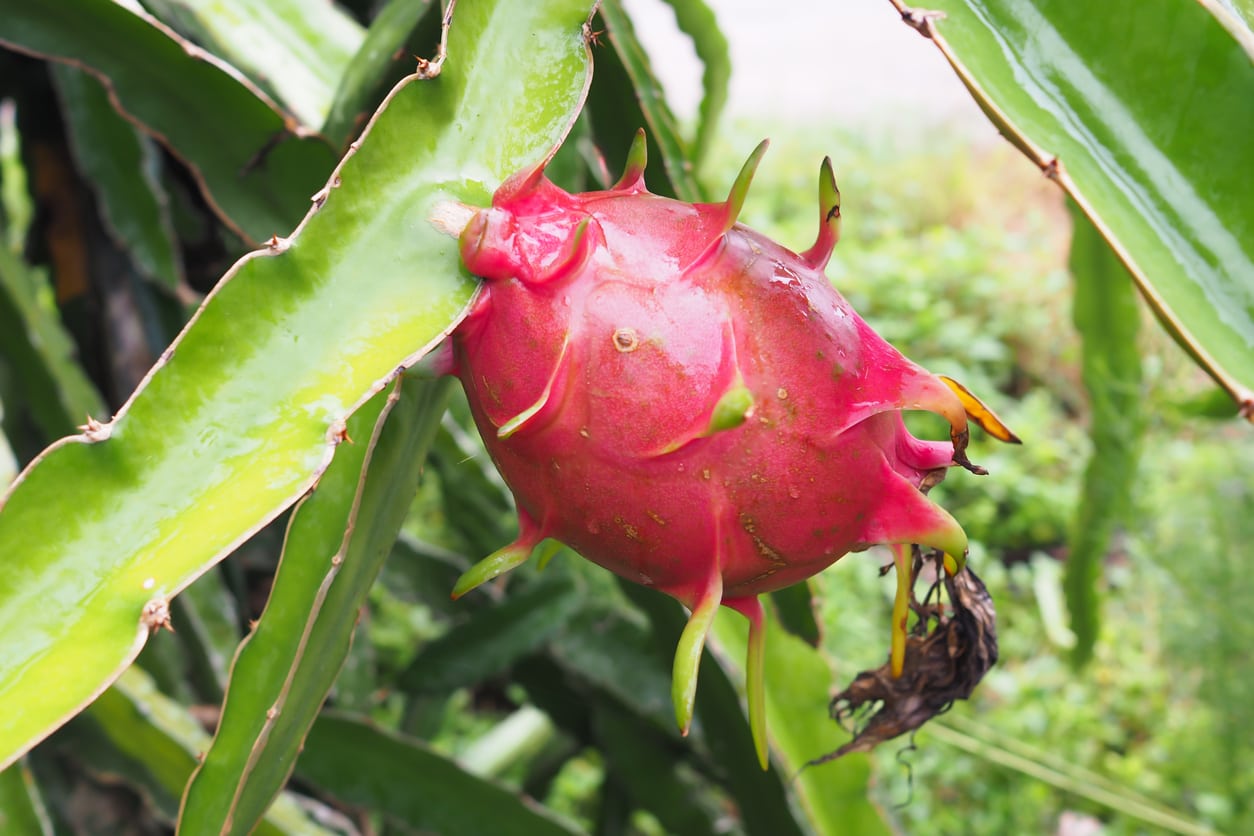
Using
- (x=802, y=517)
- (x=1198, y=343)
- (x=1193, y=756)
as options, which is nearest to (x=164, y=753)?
(x=802, y=517)

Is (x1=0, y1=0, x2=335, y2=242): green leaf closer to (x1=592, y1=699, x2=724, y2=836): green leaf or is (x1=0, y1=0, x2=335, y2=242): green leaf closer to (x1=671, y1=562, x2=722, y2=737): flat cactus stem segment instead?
(x1=671, y1=562, x2=722, y2=737): flat cactus stem segment

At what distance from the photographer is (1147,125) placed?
407 millimetres

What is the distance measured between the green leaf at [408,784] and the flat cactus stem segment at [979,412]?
0.60m

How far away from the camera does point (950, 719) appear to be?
1089mm

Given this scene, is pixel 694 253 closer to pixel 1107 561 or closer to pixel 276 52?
pixel 276 52

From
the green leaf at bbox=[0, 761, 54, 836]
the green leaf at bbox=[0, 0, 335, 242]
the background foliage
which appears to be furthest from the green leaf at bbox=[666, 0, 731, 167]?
the green leaf at bbox=[0, 761, 54, 836]

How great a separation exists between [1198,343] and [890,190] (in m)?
3.22

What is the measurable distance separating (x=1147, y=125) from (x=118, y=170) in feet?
2.69

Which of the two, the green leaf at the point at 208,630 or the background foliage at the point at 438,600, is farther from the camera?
the green leaf at the point at 208,630

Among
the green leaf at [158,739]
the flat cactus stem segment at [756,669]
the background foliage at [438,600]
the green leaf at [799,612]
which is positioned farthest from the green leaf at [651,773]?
the flat cactus stem segment at [756,669]

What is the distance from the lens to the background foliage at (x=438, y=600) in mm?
471

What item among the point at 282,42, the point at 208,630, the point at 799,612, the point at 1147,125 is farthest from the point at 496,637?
the point at 1147,125

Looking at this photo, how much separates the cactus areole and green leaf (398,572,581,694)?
0.64m

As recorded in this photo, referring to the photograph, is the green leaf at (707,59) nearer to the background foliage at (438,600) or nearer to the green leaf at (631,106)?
the background foliage at (438,600)
